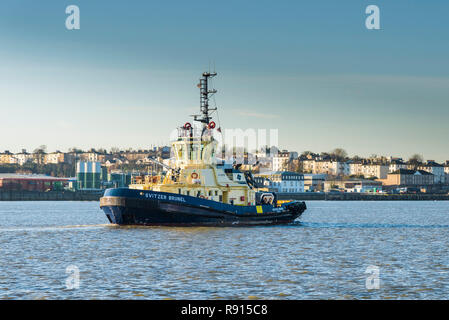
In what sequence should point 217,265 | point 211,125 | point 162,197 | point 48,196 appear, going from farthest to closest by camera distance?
point 48,196, point 211,125, point 162,197, point 217,265

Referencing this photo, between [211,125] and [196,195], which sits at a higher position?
[211,125]

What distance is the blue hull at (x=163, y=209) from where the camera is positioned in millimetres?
47094

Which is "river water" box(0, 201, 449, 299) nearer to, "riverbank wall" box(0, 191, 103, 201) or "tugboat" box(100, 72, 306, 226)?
"tugboat" box(100, 72, 306, 226)

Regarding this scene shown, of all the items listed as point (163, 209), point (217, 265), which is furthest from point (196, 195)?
point (217, 265)

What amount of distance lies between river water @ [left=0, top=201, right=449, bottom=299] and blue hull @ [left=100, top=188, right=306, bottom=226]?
3.01ft

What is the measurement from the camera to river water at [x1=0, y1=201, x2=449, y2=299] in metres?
23.0

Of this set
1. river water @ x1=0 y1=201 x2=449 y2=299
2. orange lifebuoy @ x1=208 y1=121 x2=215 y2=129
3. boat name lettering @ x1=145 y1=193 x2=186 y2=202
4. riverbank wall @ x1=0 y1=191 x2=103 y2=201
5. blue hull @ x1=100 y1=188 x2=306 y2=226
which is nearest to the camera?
river water @ x1=0 y1=201 x2=449 y2=299

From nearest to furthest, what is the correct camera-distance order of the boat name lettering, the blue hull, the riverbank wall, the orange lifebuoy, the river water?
the river water, the boat name lettering, the blue hull, the orange lifebuoy, the riverbank wall

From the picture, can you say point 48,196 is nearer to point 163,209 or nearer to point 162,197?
point 163,209

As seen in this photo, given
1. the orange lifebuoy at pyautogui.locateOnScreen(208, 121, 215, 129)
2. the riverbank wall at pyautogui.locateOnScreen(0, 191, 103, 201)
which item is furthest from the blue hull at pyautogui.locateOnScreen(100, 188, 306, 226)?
the riverbank wall at pyautogui.locateOnScreen(0, 191, 103, 201)

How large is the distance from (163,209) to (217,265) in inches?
698

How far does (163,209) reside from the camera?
47344 millimetres
